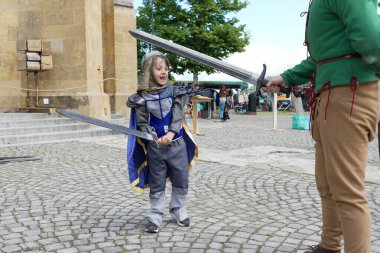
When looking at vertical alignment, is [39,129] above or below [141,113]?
below

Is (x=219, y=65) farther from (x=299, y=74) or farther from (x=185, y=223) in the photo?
(x=185, y=223)

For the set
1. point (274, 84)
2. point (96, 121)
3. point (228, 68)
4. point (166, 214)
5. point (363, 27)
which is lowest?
point (166, 214)

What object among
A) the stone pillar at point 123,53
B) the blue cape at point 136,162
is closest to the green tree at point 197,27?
the stone pillar at point 123,53

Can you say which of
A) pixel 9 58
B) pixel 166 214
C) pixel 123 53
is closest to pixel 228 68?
pixel 166 214

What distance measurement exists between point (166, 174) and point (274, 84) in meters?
1.28

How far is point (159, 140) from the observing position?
3.28m

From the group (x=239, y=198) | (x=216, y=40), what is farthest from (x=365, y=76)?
(x=216, y=40)

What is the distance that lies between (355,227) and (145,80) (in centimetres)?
193

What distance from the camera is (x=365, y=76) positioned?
2133 mm

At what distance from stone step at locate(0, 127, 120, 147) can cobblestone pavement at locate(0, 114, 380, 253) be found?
104 inches

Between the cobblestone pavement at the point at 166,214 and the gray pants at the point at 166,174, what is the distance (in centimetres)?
14

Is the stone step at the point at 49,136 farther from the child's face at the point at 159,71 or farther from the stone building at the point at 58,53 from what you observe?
the child's face at the point at 159,71

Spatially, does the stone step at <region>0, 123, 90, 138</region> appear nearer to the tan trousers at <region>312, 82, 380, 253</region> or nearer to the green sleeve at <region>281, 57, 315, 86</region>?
the green sleeve at <region>281, 57, 315, 86</region>

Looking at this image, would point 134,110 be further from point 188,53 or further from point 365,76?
point 365,76
